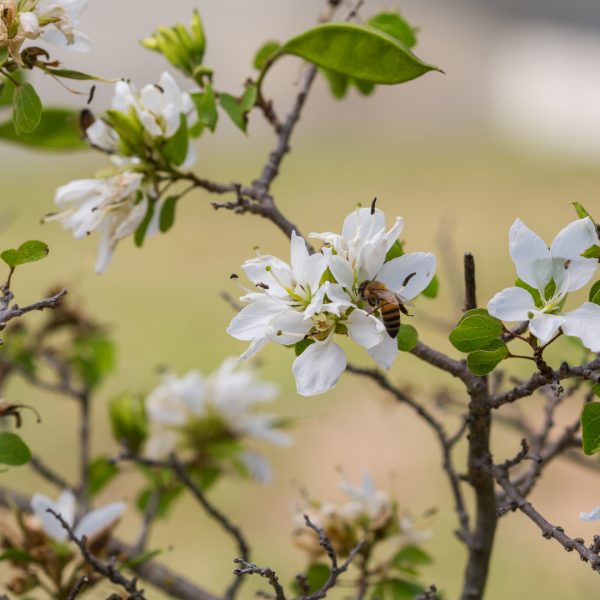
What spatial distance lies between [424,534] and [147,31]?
6.54m

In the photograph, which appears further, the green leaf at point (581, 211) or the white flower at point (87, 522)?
the white flower at point (87, 522)

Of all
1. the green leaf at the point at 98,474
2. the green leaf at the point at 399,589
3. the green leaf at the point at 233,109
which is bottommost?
the green leaf at the point at 98,474

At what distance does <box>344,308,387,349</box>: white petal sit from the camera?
44 cm

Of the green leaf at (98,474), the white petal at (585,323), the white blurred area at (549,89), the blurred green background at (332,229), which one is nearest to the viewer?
the white petal at (585,323)

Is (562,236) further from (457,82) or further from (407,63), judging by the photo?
(457,82)

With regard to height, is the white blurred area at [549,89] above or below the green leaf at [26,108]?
below

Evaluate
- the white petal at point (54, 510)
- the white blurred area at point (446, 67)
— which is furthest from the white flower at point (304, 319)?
the white blurred area at point (446, 67)

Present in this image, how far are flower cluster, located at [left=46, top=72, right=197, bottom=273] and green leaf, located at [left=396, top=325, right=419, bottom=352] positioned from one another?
201 mm

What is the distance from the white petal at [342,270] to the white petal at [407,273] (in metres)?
0.02

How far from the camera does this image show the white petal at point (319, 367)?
1.45ft

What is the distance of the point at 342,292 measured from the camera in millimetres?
451

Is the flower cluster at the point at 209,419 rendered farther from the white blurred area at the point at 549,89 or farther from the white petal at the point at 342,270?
the white blurred area at the point at 549,89

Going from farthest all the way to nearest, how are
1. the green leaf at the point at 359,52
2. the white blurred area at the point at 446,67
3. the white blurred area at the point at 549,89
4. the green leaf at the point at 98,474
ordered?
1. the white blurred area at the point at 446,67
2. the white blurred area at the point at 549,89
3. the green leaf at the point at 98,474
4. the green leaf at the point at 359,52

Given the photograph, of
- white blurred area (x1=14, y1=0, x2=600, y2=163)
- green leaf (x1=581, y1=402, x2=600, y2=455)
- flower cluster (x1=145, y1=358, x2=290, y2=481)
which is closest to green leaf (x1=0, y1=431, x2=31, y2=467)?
green leaf (x1=581, y1=402, x2=600, y2=455)
